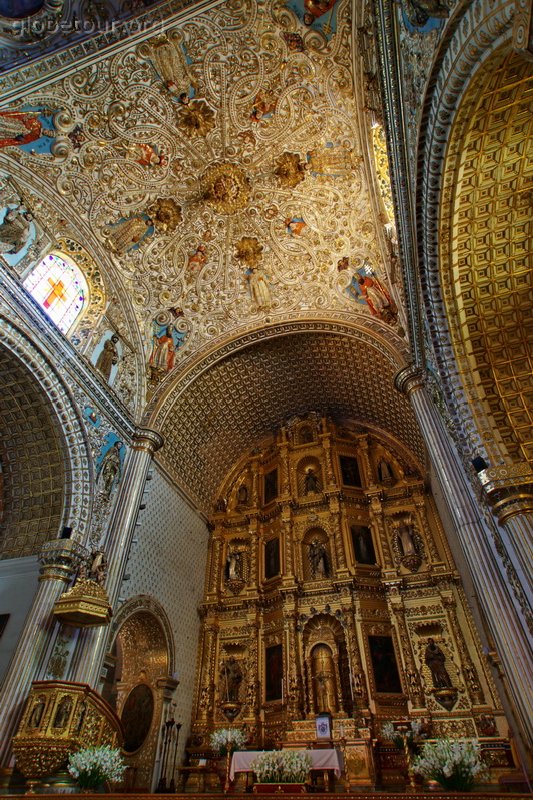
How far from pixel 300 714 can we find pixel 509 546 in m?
8.73

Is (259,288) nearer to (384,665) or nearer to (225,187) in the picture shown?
(225,187)

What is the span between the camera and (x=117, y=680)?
41.0 ft

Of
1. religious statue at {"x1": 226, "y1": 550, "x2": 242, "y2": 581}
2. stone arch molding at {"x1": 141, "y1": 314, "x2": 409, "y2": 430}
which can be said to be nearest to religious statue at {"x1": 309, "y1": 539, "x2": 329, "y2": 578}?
religious statue at {"x1": 226, "y1": 550, "x2": 242, "y2": 581}

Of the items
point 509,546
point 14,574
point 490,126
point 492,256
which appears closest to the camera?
point 490,126

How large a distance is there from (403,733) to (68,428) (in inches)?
419

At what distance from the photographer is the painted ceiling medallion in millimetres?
12961

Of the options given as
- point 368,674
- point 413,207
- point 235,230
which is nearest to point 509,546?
point 413,207

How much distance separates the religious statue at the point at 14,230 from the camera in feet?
34.0

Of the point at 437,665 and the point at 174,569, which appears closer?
the point at 437,665

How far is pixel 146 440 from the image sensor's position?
12.9 meters

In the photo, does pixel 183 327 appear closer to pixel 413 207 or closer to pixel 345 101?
pixel 345 101

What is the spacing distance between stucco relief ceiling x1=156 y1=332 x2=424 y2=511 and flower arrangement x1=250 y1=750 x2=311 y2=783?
8.43 meters

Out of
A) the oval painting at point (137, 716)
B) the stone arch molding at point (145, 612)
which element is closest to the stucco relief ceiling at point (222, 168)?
the stone arch molding at point (145, 612)

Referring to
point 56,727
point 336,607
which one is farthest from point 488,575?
point 336,607
